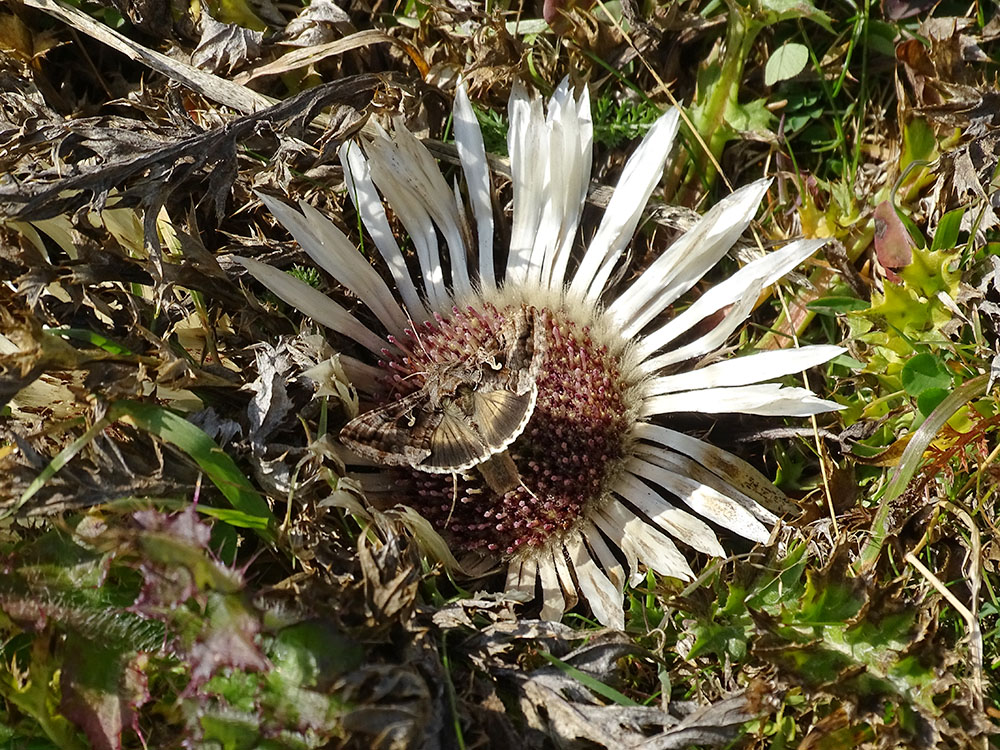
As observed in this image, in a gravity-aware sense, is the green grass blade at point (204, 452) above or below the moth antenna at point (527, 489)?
above

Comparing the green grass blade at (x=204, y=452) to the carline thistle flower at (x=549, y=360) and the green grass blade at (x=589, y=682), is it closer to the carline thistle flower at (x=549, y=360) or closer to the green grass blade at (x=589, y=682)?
the carline thistle flower at (x=549, y=360)

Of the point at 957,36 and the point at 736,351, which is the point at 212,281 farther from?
the point at 957,36

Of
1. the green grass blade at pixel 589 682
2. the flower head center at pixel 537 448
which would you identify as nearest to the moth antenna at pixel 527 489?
the flower head center at pixel 537 448

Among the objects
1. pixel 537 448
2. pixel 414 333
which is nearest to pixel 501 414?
pixel 537 448

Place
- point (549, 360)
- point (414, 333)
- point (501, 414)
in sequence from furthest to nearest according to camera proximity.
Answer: point (414, 333) < point (549, 360) < point (501, 414)

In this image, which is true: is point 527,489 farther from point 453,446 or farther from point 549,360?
point 549,360

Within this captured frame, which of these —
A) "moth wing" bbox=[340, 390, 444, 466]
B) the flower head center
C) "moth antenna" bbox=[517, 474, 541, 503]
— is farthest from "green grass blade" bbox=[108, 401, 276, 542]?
"moth antenna" bbox=[517, 474, 541, 503]

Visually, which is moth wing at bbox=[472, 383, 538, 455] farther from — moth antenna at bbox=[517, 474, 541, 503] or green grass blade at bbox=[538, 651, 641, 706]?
green grass blade at bbox=[538, 651, 641, 706]

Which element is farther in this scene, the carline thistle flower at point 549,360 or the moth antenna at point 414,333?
the moth antenna at point 414,333
